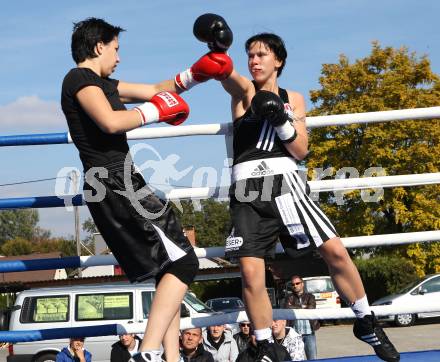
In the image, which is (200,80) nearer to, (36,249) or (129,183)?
(129,183)

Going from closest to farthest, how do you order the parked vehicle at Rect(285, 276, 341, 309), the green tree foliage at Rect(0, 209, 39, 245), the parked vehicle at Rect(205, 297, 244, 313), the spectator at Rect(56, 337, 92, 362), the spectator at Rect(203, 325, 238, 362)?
the spectator at Rect(203, 325, 238, 362), the spectator at Rect(56, 337, 92, 362), the parked vehicle at Rect(205, 297, 244, 313), the parked vehicle at Rect(285, 276, 341, 309), the green tree foliage at Rect(0, 209, 39, 245)

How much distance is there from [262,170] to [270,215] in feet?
0.76

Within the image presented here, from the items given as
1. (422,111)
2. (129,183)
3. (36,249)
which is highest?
(422,111)

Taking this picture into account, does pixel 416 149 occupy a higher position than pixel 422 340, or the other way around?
pixel 416 149

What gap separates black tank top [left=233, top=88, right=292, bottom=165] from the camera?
3932 millimetres

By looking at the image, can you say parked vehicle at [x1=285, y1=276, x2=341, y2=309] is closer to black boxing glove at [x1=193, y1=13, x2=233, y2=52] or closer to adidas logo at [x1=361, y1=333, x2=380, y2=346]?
adidas logo at [x1=361, y1=333, x2=380, y2=346]

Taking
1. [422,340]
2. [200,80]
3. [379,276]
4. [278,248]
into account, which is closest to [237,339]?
[278,248]

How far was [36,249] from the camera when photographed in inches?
3561

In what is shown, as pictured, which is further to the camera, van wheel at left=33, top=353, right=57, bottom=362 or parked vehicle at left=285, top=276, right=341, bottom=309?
parked vehicle at left=285, top=276, right=341, bottom=309

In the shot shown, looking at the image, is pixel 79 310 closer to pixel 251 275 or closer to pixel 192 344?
pixel 192 344

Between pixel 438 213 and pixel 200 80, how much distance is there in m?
25.4

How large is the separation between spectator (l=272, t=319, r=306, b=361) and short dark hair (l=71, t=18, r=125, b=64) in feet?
11.4

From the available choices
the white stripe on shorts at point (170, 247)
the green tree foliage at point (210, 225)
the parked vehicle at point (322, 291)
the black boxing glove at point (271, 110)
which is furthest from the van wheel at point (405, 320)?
the green tree foliage at point (210, 225)

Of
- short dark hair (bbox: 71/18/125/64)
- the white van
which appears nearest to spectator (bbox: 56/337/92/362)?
the white van
